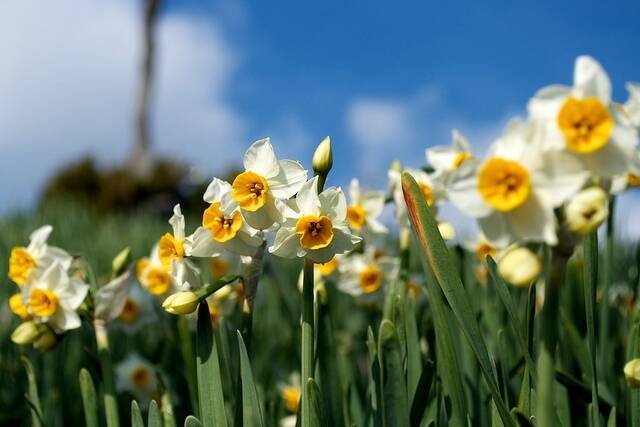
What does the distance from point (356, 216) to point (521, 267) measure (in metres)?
0.87

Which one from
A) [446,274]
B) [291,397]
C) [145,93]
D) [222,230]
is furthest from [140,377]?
[145,93]

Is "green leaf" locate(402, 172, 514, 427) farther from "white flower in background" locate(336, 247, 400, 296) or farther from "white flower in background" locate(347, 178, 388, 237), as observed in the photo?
"white flower in background" locate(336, 247, 400, 296)

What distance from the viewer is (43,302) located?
4.02ft

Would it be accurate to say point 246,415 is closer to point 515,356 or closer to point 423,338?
point 423,338

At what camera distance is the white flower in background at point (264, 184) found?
934 mm

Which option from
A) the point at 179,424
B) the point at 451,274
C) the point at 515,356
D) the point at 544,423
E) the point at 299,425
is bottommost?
the point at 179,424

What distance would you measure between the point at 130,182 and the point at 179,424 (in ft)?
45.3

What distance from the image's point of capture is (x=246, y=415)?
942 millimetres

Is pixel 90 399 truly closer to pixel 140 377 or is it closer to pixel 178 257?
pixel 178 257

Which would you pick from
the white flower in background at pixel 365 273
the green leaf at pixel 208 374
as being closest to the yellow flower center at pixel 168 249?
the green leaf at pixel 208 374

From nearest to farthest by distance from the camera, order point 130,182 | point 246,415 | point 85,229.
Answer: point 246,415 → point 85,229 → point 130,182

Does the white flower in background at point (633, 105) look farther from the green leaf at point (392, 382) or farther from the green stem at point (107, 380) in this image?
the green stem at point (107, 380)

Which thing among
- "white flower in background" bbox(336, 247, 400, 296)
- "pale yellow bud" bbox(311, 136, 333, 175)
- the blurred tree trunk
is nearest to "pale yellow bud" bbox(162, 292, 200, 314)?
"pale yellow bud" bbox(311, 136, 333, 175)

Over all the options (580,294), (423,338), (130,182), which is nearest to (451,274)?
(423,338)
